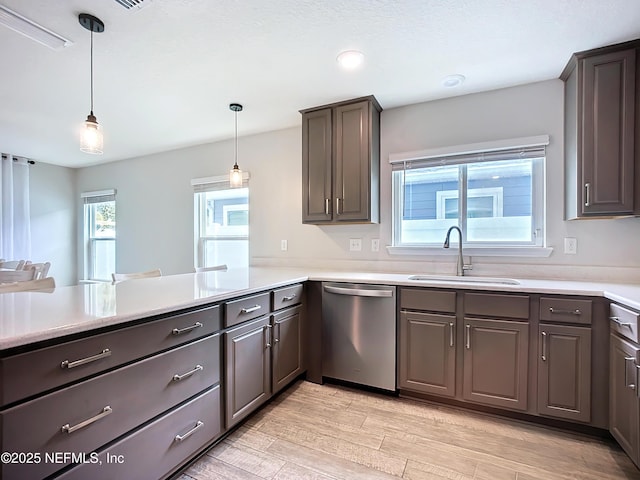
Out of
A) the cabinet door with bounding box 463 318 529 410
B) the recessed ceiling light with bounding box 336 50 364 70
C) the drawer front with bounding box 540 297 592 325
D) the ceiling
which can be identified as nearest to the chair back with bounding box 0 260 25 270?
the ceiling

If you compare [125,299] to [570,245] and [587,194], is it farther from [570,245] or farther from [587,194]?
[570,245]

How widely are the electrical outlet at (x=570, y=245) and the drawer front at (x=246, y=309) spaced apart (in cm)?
218

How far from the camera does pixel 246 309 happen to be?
187 cm

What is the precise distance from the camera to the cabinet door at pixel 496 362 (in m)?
1.94

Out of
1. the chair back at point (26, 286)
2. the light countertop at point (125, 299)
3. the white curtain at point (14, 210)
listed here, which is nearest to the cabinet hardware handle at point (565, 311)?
the light countertop at point (125, 299)

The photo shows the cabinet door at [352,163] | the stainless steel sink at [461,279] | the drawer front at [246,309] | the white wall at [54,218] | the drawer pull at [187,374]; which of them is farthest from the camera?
the white wall at [54,218]

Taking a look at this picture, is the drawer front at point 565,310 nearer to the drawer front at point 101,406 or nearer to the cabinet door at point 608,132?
the cabinet door at point 608,132

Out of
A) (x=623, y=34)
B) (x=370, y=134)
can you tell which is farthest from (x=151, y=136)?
(x=623, y=34)

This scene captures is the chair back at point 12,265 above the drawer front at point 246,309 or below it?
above

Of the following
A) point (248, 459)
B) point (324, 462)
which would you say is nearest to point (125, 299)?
point (248, 459)

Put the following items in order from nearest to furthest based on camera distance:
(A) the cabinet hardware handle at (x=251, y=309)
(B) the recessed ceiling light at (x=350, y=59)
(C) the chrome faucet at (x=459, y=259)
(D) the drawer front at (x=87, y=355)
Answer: (D) the drawer front at (x=87, y=355) → (A) the cabinet hardware handle at (x=251, y=309) → (B) the recessed ceiling light at (x=350, y=59) → (C) the chrome faucet at (x=459, y=259)

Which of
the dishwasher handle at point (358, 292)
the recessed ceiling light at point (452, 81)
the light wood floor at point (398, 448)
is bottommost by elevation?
the light wood floor at point (398, 448)

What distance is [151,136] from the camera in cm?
358

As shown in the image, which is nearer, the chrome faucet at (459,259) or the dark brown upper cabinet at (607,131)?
the dark brown upper cabinet at (607,131)
